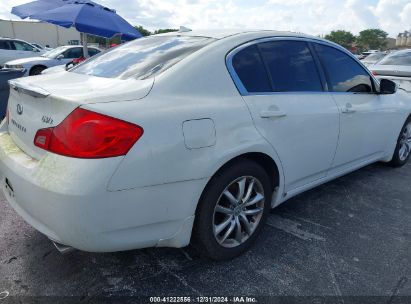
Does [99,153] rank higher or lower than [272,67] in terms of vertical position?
lower

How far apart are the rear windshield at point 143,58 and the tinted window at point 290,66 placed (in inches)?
21.0

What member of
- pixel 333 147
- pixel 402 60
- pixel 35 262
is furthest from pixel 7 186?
pixel 402 60

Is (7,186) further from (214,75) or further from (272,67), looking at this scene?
(272,67)

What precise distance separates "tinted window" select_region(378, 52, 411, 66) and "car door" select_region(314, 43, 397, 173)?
13.7ft

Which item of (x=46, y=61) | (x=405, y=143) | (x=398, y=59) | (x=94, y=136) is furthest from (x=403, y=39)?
(x=94, y=136)

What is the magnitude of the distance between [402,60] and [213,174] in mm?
7208

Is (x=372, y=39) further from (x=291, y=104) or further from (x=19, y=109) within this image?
(x=19, y=109)

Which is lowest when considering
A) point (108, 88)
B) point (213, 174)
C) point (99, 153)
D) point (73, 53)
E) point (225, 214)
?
point (73, 53)

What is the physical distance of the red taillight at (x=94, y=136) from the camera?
1872mm

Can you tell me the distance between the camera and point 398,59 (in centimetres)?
786

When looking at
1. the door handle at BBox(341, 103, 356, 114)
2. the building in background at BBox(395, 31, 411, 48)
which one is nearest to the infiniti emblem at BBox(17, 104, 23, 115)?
the door handle at BBox(341, 103, 356, 114)

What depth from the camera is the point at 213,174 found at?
2250mm

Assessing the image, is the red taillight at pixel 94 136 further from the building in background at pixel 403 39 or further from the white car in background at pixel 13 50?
the building in background at pixel 403 39

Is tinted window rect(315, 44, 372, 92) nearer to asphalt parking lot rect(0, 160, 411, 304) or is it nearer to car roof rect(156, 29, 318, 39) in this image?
car roof rect(156, 29, 318, 39)
